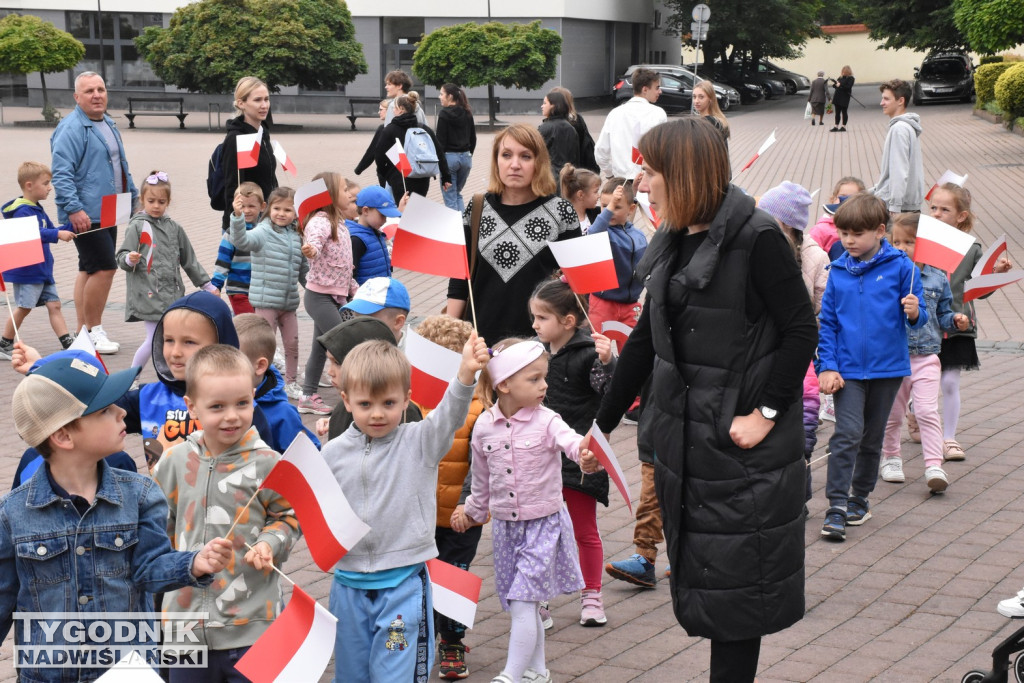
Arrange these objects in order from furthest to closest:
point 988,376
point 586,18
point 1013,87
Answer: point 586,18 → point 1013,87 → point 988,376

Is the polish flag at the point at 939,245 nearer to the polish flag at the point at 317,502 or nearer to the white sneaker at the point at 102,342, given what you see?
the polish flag at the point at 317,502

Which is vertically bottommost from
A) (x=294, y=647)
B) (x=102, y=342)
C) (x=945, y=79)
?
(x=102, y=342)

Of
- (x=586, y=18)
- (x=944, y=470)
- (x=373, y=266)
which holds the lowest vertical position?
(x=944, y=470)

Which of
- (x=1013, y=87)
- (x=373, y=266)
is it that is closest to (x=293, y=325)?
(x=373, y=266)

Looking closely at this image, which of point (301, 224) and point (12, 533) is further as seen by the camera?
point (301, 224)

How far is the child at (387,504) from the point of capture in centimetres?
363

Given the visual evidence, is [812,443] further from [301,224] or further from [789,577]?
[301,224]

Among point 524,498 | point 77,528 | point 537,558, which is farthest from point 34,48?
point 77,528

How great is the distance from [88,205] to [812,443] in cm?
625

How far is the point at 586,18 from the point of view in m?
46.3

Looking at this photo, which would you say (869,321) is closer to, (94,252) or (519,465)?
(519,465)

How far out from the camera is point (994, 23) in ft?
57.2

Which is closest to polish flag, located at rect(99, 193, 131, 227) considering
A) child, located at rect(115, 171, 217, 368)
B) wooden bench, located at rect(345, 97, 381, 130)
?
child, located at rect(115, 171, 217, 368)

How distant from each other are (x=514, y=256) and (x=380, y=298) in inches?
26.8
